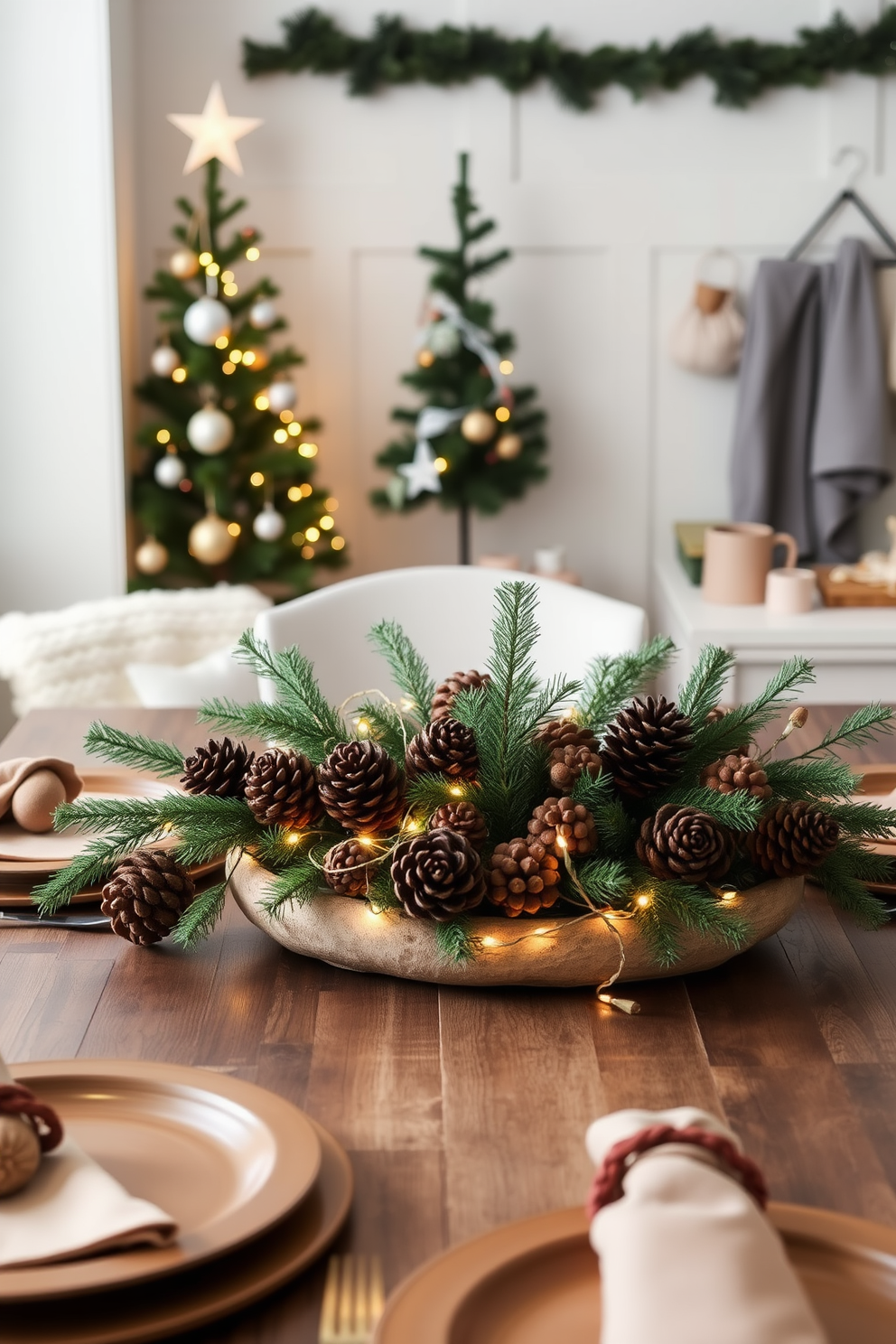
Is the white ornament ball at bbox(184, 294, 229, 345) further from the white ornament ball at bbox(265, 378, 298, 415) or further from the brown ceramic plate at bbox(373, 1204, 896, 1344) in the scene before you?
the brown ceramic plate at bbox(373, 1204, 896, 1344)

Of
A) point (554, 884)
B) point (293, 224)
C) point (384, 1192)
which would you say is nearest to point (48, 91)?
point (293, 224)

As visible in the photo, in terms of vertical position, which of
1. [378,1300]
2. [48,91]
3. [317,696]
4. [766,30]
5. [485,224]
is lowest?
[378,1300]

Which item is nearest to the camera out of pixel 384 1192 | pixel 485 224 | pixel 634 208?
pixel 384 1192

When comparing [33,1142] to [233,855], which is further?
[233,855]

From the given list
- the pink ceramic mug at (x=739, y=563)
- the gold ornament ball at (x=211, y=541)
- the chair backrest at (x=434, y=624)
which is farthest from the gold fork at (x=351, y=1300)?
the gold ornament ball at (x=211, y=541)

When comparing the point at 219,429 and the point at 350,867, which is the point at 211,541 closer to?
the point at 219,429

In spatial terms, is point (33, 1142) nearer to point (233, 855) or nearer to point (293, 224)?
point (233, 855)

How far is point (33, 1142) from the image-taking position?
2.32ft

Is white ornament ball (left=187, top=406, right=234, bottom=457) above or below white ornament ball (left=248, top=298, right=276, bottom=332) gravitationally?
below

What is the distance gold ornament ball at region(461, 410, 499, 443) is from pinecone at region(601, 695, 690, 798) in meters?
2.19

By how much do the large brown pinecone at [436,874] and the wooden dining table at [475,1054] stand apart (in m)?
0.09

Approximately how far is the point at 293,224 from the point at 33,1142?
298 centimetres

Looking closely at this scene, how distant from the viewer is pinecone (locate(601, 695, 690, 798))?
100cm

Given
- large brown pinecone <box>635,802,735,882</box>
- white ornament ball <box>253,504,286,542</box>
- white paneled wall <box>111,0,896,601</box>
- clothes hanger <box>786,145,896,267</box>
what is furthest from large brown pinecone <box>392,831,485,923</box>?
clothes hanger <box>786,145,896,267</box>
